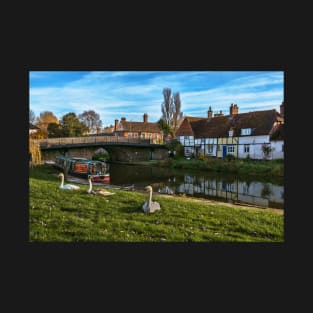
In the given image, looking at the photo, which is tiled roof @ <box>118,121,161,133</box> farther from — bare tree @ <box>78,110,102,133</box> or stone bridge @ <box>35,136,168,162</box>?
bare tree @ <box>78,110,102,133</box>

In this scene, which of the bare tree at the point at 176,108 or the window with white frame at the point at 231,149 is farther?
the window with white frame at the point at 231,149

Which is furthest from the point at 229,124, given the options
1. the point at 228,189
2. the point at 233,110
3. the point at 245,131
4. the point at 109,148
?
the point at 228,189

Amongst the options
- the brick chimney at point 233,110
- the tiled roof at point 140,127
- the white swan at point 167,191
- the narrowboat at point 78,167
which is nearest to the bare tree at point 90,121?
the narrowboat at point 78,167

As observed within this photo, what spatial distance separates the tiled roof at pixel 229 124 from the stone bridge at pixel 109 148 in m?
4.89

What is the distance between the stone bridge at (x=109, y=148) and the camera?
10875 millimetres

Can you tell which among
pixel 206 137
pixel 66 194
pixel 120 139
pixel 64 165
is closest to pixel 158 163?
pixel 120 139

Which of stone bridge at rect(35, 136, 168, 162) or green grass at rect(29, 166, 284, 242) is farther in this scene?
stone bridge at rect(35, 136, 168, 162)

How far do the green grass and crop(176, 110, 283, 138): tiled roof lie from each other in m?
16.4

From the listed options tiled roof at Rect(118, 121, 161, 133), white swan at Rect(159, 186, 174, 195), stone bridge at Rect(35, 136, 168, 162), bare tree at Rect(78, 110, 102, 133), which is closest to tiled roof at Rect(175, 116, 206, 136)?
stone bridge at Rect(35, 136, 168, 162)

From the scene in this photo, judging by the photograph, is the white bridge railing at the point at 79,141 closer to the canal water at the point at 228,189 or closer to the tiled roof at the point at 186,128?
the canal water at the point at 228,189

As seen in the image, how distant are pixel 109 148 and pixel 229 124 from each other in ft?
41.2

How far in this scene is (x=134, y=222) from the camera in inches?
200

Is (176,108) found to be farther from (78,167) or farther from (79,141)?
(78,167)

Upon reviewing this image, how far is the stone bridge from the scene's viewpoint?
1088 cm
